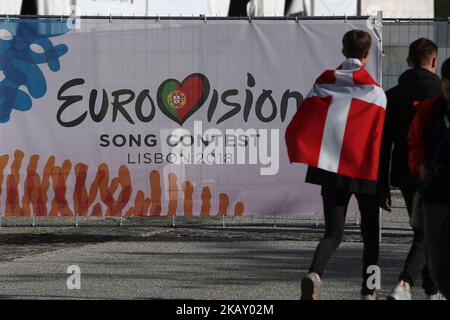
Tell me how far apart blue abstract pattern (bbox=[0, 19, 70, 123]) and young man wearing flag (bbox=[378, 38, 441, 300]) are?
5.97 meters

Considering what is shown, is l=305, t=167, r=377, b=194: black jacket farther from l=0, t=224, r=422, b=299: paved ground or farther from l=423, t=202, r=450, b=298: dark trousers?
l=423, t=202, r=450, b=298: dark trousers

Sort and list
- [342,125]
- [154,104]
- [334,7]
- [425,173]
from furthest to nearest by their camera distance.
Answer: [334,7], [154,104], [342,125], [425,173]

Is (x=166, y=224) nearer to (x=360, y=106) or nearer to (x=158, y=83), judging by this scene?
(x=158, y=83)

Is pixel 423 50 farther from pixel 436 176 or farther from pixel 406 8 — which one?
pixel 406 8

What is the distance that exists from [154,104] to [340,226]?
18.3ft

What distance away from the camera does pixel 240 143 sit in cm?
1463

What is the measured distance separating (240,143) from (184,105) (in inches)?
30.2

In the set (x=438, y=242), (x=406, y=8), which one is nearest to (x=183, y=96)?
(x=438, y=242)

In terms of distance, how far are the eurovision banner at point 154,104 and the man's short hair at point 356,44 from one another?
197 inches

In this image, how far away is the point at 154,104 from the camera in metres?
14.6

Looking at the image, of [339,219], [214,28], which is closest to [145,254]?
[214,28]

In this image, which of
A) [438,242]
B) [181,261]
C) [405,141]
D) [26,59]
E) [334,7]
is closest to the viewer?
[438,242]

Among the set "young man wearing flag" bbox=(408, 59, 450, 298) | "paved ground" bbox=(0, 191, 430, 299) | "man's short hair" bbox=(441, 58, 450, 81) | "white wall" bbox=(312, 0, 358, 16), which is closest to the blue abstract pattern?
"paved ground" bbox=(0, 191, 430, 299)

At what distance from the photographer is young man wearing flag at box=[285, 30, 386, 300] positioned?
9.38 metres
